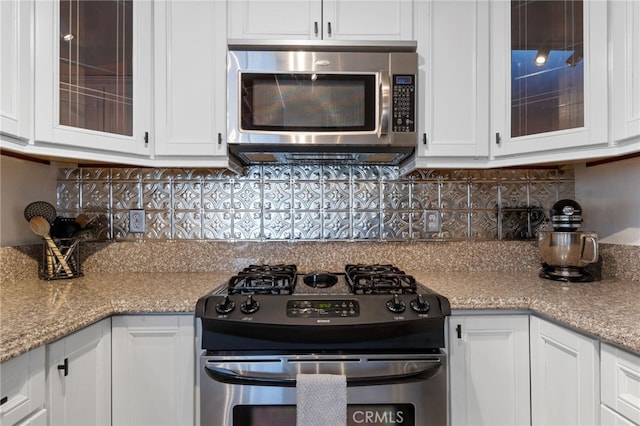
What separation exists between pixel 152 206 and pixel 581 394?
6.07 ft

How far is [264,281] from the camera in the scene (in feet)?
4.65

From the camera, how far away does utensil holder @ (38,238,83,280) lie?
1.65m

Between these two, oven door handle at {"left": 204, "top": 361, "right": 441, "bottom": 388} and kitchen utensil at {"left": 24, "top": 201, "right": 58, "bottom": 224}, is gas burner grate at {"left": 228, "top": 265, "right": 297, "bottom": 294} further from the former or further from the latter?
kitchen utensil at {"left": 24, "top": 201, "right": 58, "bottom": 224}

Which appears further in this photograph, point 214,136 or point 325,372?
point 214,136

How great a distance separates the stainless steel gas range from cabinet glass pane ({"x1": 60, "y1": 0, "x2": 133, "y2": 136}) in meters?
0.88

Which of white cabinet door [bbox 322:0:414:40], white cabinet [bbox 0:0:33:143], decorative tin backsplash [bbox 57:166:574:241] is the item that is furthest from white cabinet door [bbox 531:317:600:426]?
white cabinet [bbox 0:0:33:143]

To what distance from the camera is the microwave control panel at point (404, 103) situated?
1562 mm

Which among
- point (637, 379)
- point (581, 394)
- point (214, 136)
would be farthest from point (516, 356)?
point (214, 136)

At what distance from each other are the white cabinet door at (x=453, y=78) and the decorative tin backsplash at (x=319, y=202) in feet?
1.00

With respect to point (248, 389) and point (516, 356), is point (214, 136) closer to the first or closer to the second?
point (248, 389)

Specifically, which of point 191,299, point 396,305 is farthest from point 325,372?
point 191,299

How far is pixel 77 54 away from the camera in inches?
58.1

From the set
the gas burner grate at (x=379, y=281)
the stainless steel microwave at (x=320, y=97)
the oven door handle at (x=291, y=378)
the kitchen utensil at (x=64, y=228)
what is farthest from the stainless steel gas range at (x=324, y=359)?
the kitchen utensil at (x=64, y=228)

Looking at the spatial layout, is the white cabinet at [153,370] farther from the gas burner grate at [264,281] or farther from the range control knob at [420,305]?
the range control knob at [420,305]
